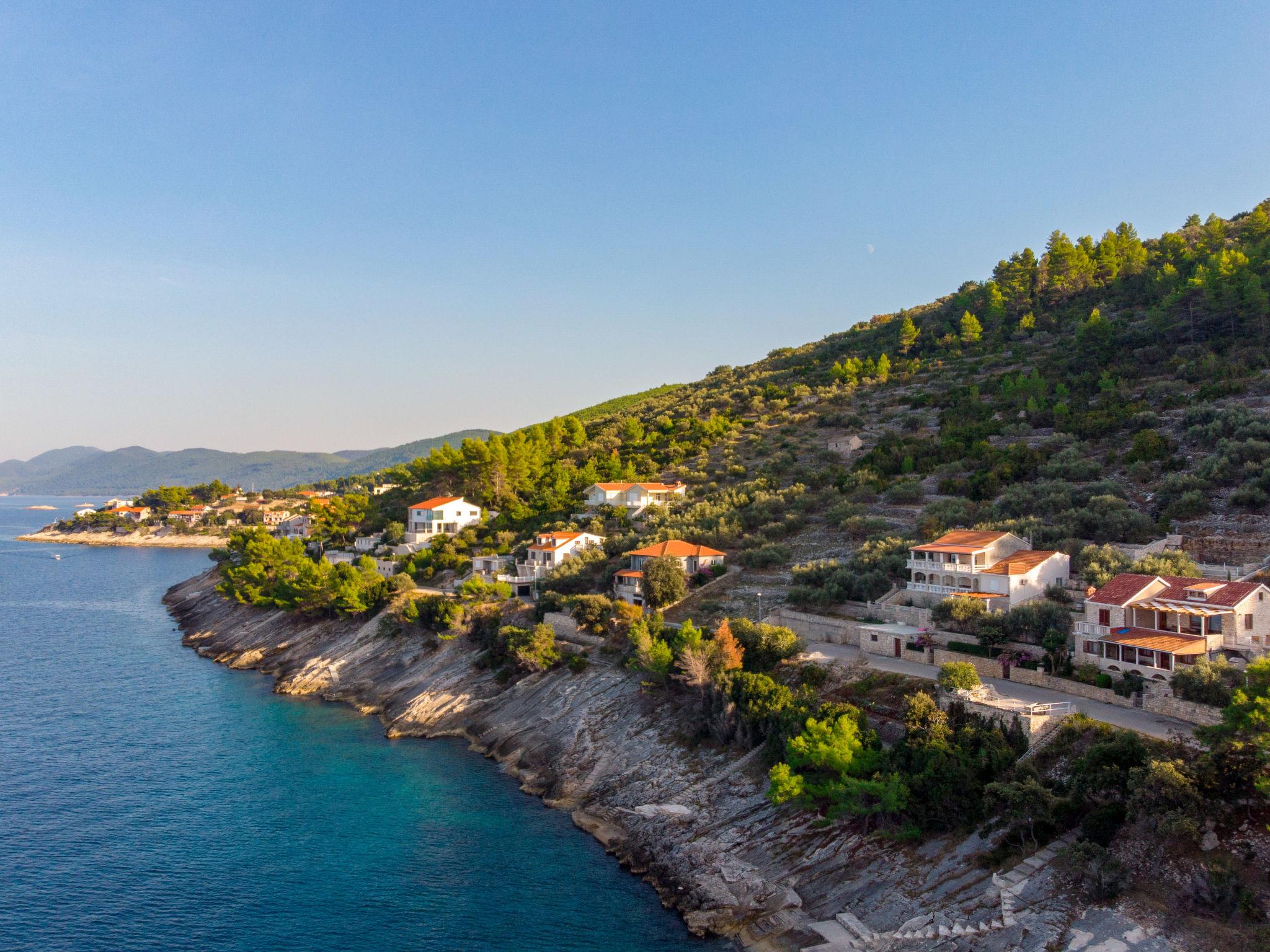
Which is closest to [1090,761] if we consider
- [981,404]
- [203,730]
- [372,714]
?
[372,714]

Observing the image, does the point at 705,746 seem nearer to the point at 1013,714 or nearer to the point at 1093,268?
the point at 1013,714

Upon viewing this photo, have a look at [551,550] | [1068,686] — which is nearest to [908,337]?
[551,550]

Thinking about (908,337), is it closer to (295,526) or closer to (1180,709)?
(1180,709)

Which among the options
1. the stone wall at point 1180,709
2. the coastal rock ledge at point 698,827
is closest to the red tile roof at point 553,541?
the coastal rock ledge at point 698,827

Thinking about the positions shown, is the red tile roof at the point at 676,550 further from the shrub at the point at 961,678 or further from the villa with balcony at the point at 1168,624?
the villa with balcony at the point at 1168,624

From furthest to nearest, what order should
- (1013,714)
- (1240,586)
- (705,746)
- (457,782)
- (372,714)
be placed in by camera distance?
(372,714)
(457,782)
(705,746)
(1240,586)
(1013,714)

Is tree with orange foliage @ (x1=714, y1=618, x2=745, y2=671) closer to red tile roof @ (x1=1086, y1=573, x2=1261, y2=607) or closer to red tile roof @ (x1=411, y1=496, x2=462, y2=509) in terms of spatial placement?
red tile roof @ (x1=1086, y1=573, x2=1261, y2=607)
